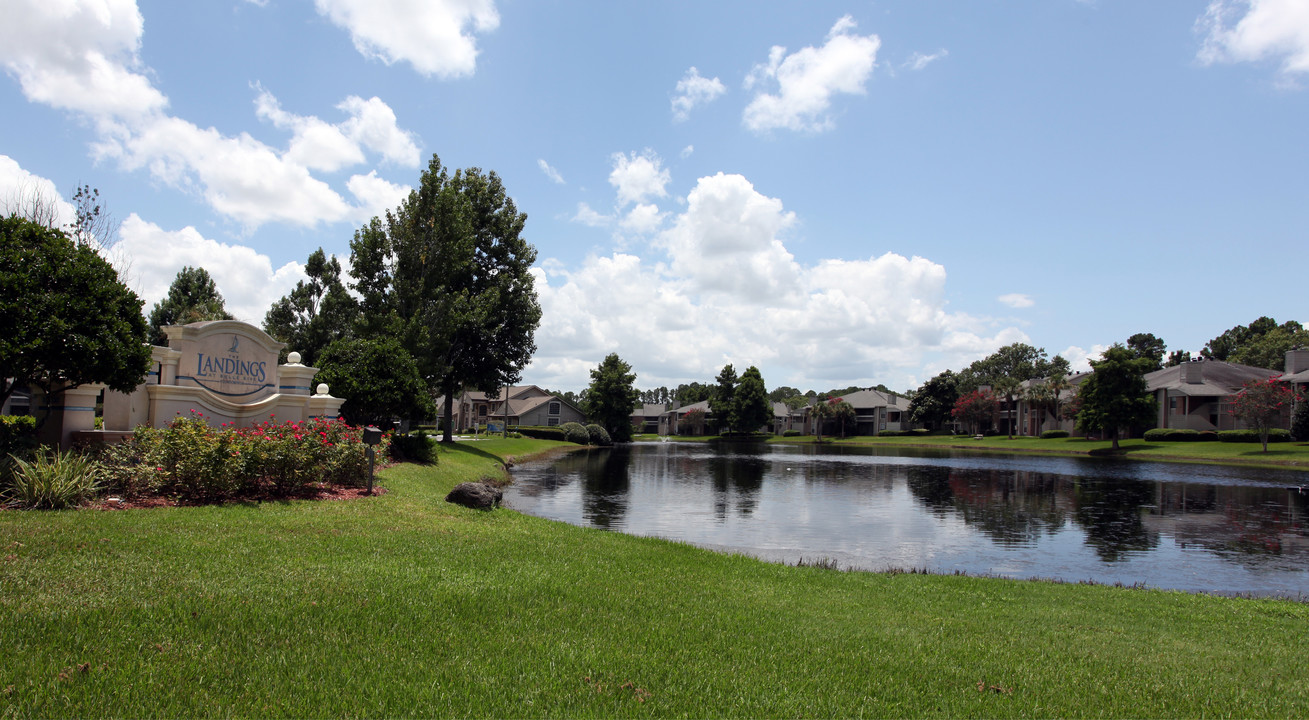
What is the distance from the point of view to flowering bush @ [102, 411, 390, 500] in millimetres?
11750

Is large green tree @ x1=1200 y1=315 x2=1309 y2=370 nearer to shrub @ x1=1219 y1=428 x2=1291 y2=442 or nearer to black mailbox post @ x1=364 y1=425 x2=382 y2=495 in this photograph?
shrub @ x1=1219 y1=428 x2=1291 y2=442

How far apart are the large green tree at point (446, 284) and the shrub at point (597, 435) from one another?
2885 centimetres

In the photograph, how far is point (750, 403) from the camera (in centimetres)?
9706

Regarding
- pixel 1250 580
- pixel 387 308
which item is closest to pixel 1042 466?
pixel 1250 580

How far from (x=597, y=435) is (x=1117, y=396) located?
155ft

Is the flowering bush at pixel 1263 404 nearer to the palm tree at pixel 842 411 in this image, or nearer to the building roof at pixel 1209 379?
the building roof at pixel 1209 379

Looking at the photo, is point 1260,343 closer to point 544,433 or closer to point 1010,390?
point 1010,390

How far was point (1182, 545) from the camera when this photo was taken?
1758 cm

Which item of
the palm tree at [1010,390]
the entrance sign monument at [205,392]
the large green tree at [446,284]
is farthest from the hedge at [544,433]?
the palm tree at [1010,390]

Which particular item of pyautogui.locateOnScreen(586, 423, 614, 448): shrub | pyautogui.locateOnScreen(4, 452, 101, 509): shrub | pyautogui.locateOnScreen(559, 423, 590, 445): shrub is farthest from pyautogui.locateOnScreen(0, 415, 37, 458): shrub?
pyautogui.locateOnScreen(586, 423, 614, 448): shrub

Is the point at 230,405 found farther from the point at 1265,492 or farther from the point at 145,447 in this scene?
the point at 1265,492

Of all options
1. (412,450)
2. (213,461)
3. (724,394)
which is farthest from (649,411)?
(213,461)

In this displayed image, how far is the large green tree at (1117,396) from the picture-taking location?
58.0 metres

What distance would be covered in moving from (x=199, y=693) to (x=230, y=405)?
14.1 m
